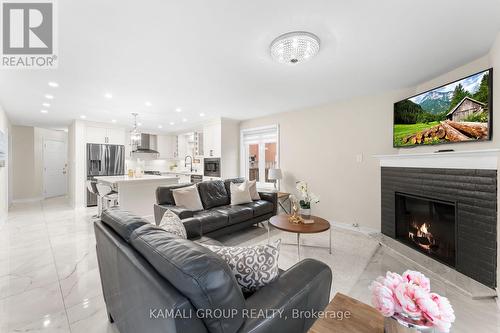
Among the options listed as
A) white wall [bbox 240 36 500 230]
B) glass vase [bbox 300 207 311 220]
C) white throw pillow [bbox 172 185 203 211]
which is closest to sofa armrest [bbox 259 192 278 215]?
white wall [bbox 240 36 500 230]

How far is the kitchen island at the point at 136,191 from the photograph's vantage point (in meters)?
4.11

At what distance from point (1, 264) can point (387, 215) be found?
5.14m

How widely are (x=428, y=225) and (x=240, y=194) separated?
2.76 meters

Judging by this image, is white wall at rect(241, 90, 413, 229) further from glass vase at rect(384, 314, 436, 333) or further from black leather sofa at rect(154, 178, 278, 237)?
glass vase at rect(384, 314, 436, 333)

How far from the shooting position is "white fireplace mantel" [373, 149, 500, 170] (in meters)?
2.01

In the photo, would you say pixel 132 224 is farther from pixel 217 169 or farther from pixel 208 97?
pixel 217 169

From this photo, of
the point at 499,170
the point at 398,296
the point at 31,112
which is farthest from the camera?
the point at 31,112

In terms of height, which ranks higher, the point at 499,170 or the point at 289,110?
the point at 289,110

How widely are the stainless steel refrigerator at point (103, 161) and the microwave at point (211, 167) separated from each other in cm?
262

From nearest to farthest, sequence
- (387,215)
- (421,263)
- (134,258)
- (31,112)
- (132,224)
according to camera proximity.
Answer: (134,258)
(132,224)
(421,263)
(387,215)
(31,112)

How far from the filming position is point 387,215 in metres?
3.23

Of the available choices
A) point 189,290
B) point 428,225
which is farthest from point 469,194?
point 189,290

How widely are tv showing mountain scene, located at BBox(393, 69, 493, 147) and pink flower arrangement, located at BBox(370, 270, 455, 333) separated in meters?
2.46

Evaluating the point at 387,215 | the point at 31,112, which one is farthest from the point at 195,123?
the point at 387,215
